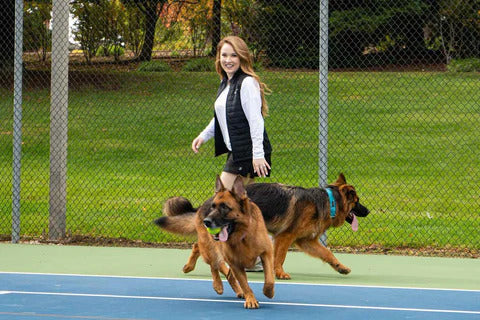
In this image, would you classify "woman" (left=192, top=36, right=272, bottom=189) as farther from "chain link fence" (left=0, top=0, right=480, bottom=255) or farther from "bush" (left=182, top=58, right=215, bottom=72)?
"bush" (left=182, top=58, right=215, bottom=72)

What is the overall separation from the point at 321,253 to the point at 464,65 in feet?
30.6

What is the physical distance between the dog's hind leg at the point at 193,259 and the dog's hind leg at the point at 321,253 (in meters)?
0.96

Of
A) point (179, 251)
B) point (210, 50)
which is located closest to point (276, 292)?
point (179, 251)

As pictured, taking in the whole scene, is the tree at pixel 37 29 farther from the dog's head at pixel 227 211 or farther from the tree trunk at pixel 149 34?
the dog's head at pixel 227 211

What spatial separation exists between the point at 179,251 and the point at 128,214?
2.64 meters

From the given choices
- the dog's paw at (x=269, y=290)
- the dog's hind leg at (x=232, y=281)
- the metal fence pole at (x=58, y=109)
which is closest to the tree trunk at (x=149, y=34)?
the metal fence pole at (x=58, y=109)

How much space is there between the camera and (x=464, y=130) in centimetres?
2031

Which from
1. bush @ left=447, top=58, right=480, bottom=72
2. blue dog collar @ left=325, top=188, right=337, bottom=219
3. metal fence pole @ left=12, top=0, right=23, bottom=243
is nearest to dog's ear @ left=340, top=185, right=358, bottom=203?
blue dog collar @ left=325, top=188, right=337, bottom=219

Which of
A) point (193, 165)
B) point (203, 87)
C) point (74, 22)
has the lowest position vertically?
point (193, 165)

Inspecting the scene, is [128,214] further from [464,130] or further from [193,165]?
[464,130]

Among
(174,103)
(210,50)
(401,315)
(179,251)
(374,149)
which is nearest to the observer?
(401,315)

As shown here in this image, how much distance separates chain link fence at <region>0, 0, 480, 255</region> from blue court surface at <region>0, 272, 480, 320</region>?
2.49 metres

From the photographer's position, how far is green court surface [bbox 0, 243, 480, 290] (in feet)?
27.4

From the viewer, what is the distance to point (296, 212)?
8.39 m
